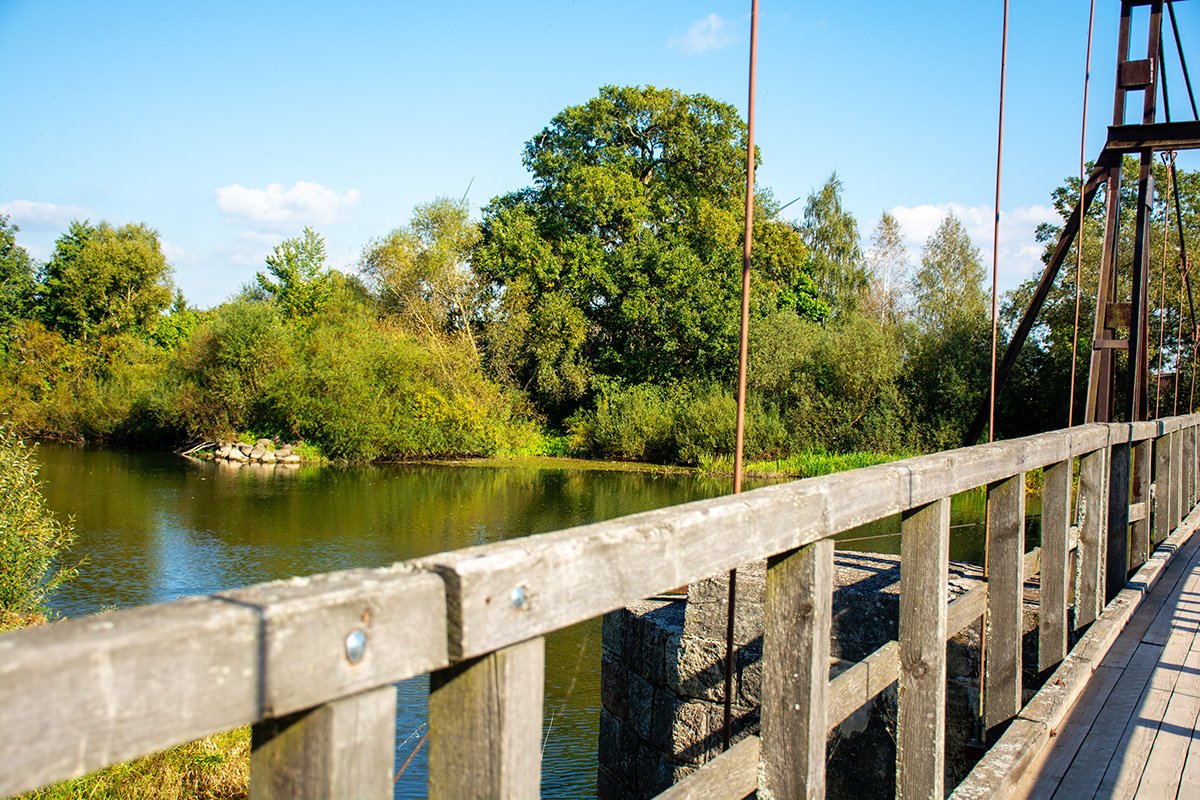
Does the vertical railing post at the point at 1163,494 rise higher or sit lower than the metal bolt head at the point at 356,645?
lower

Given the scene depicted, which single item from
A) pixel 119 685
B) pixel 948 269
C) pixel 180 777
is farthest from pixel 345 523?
pixel 948 269

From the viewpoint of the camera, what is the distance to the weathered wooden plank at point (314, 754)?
85 cm

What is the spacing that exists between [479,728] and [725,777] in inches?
26.9

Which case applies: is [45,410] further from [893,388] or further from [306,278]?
[893,388]

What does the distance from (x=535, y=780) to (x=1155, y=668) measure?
3.13 m

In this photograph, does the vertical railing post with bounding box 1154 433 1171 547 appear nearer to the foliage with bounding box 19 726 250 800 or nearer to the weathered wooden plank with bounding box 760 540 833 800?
the weathered wooden plank with bounding box 760 540 833 800

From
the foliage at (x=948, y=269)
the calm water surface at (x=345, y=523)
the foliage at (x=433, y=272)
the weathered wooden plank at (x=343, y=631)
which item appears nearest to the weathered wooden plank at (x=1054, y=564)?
the weathered wooden plank at (x=343, y=631)

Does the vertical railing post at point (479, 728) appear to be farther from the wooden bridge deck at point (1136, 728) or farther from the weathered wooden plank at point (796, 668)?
the wooden bridge deck at point (1136, 728)

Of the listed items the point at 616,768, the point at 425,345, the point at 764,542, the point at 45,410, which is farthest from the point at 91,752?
the point at 45,410

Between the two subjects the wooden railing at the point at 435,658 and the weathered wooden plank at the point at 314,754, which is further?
the weathered wooden plank at the point at 314,754

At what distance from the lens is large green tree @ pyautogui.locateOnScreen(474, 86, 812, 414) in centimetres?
2955

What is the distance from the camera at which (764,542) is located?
1.44 m

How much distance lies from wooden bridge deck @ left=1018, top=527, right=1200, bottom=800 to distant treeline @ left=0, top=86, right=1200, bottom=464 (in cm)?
2116

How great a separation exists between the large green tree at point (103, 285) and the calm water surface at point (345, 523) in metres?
12.0
